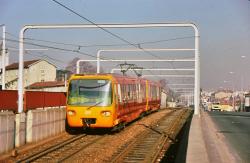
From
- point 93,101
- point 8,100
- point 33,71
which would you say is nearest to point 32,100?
point 8,100

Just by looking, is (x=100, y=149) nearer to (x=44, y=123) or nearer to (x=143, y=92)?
(x=44, y=123)

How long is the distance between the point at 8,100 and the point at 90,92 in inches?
431

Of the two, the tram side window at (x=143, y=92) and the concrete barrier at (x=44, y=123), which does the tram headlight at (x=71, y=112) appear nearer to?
the concrete barrier at (x=44, y=123)

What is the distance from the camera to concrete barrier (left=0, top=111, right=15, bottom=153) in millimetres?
14358

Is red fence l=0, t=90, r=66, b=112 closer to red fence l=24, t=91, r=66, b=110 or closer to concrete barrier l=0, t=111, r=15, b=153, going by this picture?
red fence l=24, t=91, r=66, b=110

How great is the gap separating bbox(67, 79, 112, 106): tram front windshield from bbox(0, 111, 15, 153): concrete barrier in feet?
15.0

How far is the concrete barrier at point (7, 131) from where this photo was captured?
14358 millimetres

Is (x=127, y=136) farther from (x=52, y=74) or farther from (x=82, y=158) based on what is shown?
(x=52, y=74)

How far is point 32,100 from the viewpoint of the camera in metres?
31.7

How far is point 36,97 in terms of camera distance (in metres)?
32.6

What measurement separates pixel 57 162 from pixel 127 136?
24.7 ft

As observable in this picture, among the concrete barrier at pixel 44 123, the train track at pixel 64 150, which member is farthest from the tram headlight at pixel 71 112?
the train track at pixel 64 150

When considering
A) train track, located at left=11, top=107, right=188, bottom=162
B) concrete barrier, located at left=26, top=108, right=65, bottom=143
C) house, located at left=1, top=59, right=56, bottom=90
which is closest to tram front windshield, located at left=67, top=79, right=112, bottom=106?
concrete barrier, located at left=26, top=108, right=65, bottom=143

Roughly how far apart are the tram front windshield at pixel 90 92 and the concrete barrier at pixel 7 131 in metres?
4.57
